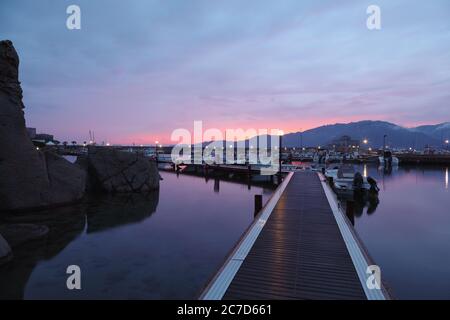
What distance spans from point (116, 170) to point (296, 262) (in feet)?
80.0

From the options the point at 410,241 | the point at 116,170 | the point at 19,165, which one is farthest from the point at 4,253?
the point at 410,241

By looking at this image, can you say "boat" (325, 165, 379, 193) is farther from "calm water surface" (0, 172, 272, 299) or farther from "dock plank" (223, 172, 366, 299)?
"dock plank" (223, 172, 366, 299)

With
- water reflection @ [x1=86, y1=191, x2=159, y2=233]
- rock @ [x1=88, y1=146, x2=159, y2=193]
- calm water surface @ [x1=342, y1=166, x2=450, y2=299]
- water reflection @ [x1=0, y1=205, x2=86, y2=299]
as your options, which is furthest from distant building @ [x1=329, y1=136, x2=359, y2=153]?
water reflection @ [x1=0, y1=205, x2=86, y2=299]

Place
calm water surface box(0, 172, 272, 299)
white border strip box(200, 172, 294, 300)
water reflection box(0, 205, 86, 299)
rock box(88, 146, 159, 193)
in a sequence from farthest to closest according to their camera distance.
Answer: rock box(88, 146, 159, 193), water reflection box(0, 205, 86, 299), calm water surface box(0, 172, 272, 299), white border strip box(200, 172, 294, 300)

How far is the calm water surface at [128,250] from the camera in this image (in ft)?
31.9

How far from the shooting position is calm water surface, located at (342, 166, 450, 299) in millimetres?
10586

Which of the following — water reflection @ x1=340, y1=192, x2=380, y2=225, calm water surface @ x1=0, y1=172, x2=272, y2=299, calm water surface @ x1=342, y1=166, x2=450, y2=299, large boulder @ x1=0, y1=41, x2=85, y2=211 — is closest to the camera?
calm water surface @ x1=0, y1=172, x2=272, y2=299

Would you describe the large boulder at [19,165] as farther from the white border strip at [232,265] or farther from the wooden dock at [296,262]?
the white border strip at [232,265]

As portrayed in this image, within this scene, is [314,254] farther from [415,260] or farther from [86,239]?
[86,239]

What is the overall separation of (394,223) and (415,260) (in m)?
7.38

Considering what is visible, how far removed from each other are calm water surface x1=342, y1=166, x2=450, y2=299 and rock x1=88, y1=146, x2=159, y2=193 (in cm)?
2022

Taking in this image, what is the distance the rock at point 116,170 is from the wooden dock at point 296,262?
61.8ft

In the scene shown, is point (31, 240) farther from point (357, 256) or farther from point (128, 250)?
point (357, 256)
